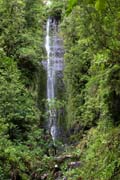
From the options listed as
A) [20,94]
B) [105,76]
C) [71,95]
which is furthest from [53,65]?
[105,76]

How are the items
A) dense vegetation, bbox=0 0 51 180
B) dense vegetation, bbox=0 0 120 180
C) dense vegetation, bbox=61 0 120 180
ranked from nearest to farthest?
dense vegetation, bbox=61 0 120 180, dense vegetation, bbox=0 0 120 180, dense vegetation, bbox=0 0 51 180

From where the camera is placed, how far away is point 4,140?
10.8 metres

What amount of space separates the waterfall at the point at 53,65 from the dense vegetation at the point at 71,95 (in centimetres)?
52

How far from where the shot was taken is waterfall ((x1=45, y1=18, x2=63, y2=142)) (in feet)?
56.9

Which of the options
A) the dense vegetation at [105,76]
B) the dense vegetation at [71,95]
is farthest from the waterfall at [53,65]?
the dense vegetation at [105,76]

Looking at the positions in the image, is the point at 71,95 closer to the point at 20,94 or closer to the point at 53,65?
the point at 20,94

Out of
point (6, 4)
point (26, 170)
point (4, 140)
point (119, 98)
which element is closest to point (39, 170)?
point (26, 170)

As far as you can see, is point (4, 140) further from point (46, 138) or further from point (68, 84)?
point (68, 84)

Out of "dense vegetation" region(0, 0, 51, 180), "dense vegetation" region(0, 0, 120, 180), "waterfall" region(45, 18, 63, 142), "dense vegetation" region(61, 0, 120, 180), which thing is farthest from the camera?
"waterfall" region(45, 18, 63, 142)

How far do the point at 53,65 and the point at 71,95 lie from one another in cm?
453

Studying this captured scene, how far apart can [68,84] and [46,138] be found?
14.5 feet

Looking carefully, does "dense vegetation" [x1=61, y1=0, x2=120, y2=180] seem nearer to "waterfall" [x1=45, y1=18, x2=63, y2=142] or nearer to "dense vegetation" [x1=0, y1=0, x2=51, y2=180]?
"dense vegetation" [x1=0, y1=0, x2=51, y2=180]

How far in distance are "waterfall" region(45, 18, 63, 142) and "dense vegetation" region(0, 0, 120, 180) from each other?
1.71 ft

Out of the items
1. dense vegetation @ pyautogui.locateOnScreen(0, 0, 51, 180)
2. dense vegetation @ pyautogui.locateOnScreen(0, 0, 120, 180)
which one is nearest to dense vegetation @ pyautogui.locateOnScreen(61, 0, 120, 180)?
dense vegetation @ pyautogui.locateOnScreen(0, 0, 120, 180)
